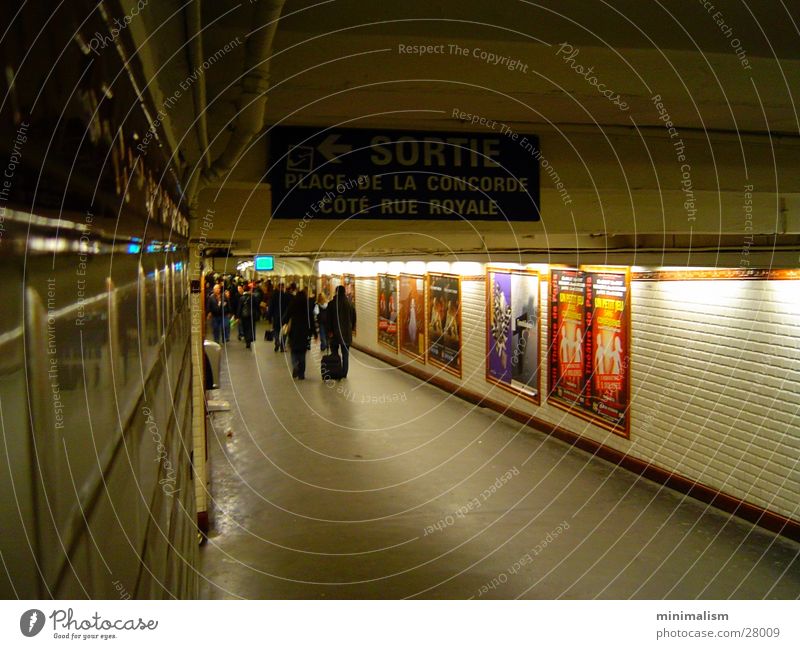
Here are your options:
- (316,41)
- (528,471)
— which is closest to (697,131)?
(316,41)

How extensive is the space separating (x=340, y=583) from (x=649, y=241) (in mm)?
4018

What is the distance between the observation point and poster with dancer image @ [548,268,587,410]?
7613 millimetres

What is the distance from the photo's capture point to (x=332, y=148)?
10.1 feet

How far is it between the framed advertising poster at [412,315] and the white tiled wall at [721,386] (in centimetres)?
522

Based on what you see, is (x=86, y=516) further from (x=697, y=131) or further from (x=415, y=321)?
(x=415, y=321)

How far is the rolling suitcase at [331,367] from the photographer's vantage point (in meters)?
11.8

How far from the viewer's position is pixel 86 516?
0.71 metres

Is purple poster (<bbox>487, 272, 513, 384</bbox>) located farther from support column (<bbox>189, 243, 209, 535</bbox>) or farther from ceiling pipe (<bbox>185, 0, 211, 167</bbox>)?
ceiling pipe (<bbox>185, 0, 211, 167</bbox>)
